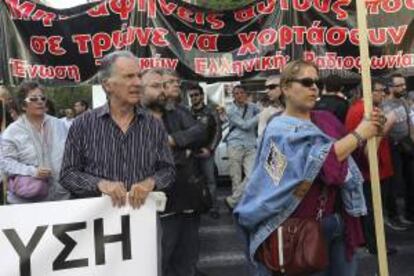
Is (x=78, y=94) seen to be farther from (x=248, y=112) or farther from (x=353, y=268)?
(x=353, y=268)

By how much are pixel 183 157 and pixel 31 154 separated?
1204mm

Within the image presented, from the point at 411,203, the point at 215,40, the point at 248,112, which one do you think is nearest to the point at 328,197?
the point at 215,40

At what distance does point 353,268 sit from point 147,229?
44.5 inches

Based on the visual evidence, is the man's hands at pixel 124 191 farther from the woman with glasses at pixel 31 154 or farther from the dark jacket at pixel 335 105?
the dark jacket at pixel 335 105

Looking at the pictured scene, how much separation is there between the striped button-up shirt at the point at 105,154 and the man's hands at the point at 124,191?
2.1 inches

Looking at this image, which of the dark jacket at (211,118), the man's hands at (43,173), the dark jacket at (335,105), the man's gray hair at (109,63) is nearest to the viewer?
the man's gray hair at (109,63)

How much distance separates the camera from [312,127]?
11.2ft

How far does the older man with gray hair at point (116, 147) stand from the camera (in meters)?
3.54

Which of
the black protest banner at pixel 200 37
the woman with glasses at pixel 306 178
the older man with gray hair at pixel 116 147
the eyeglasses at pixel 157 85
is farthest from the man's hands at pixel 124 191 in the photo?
the black protest banner at pixel 200 37

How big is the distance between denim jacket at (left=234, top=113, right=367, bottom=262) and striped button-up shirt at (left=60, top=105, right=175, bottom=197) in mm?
499

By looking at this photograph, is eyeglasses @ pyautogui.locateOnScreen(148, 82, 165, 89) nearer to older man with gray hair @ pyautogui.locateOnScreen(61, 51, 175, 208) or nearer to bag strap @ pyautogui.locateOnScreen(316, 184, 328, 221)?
older man with gray hair @ pyautogui.locateOnScreen(61, 51, 175, 208)

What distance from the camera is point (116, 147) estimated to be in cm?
354

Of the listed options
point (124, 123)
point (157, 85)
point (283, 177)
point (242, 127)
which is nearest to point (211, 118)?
point (242, 127)

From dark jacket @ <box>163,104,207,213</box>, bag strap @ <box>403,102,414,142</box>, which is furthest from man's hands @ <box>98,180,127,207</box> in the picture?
bag strap @ <box>403,102,414,142</box>
